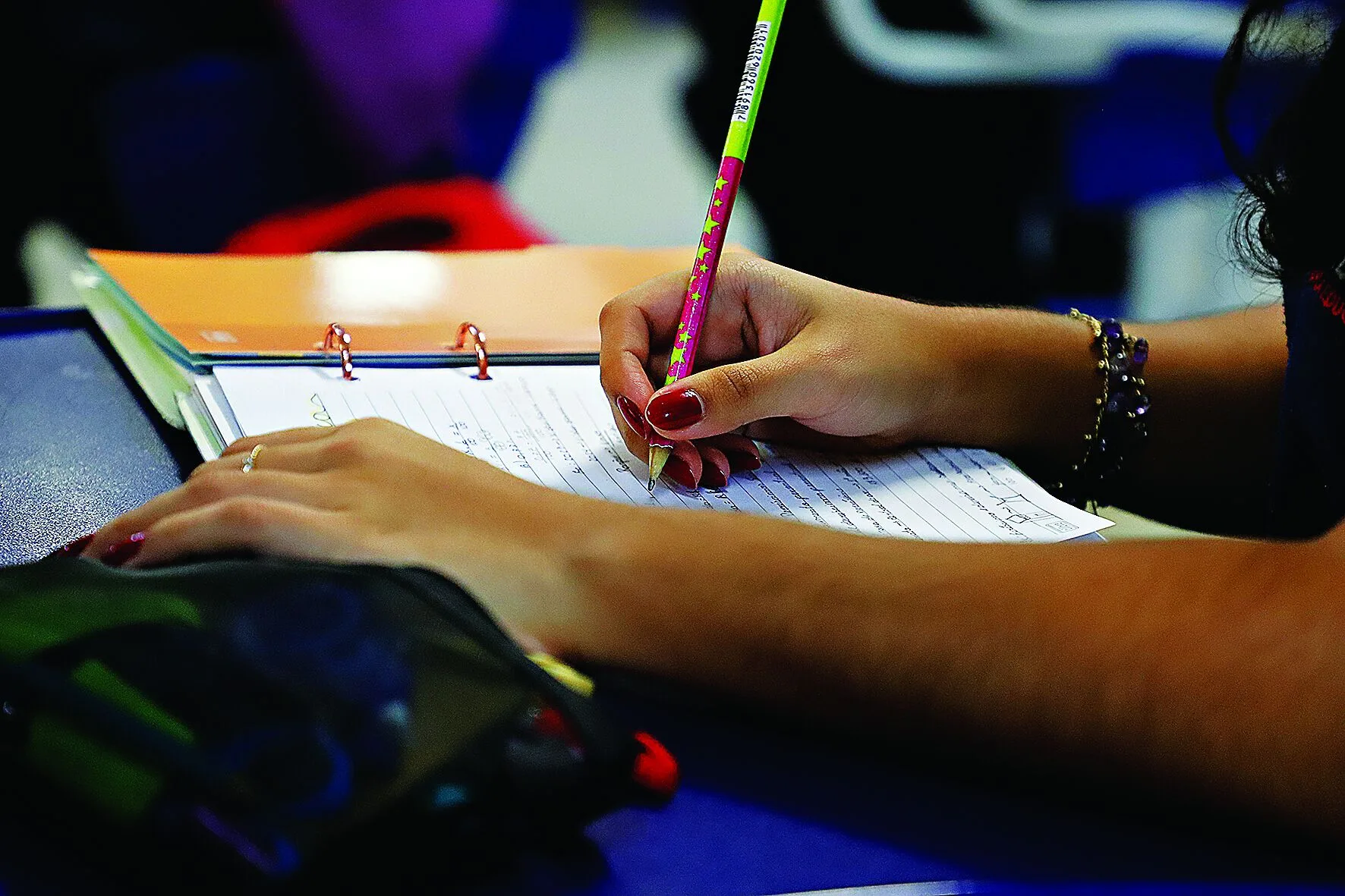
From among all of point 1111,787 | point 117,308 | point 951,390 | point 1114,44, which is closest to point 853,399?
point 951,390

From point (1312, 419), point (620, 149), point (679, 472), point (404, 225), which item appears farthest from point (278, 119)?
point (1312, 419)

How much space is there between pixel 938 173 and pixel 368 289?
2.15 ft

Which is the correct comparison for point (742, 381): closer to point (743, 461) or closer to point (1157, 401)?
point (743, 461)

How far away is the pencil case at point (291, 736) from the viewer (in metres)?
0.28

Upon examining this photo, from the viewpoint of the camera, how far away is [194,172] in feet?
3.54

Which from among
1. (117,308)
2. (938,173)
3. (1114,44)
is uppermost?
(1114,44)

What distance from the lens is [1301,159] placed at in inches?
23.6

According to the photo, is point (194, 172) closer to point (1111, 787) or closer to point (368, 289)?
point (368, 289)

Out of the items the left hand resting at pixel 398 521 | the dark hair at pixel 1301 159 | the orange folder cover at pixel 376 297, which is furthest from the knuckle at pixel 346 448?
the dark hair at pixel 1301 159

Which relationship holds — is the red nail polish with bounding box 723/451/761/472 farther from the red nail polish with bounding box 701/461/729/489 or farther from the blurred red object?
the blurred red object

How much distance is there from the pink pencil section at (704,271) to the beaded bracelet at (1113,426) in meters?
0.25

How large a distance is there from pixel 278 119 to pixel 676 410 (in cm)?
69

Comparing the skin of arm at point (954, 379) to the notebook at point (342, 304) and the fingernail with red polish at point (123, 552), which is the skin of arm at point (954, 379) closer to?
the notebook at point (342, 304)

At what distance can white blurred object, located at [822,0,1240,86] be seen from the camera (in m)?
1.18
